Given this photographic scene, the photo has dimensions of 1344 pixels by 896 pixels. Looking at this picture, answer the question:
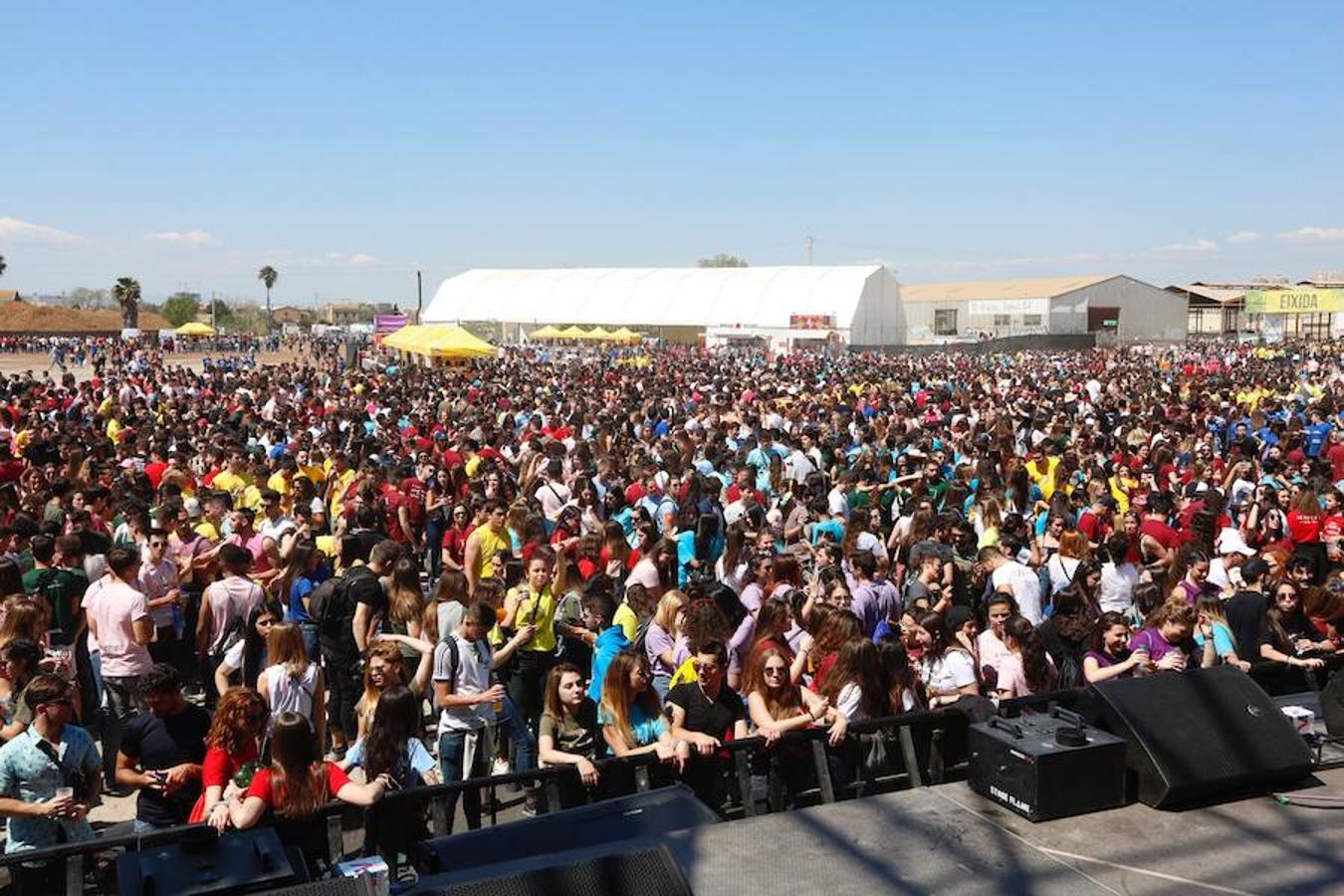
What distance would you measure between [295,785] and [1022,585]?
16.3 feet

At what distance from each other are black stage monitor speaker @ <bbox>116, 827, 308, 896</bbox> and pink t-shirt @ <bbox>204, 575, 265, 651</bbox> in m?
3.53

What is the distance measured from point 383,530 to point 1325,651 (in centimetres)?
683

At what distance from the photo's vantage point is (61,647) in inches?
272

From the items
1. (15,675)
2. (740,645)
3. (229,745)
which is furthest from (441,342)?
(229,745)

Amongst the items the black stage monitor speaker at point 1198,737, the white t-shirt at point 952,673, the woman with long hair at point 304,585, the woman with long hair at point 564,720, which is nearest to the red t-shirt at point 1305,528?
the white t-shirt at point 952,673

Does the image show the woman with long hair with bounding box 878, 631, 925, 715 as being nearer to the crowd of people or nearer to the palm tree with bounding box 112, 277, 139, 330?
the crowd of people

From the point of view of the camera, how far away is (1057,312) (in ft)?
238

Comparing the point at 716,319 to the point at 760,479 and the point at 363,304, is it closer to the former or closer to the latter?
the point at 760,479

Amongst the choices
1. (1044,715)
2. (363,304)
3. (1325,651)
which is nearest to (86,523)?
(1044,715)

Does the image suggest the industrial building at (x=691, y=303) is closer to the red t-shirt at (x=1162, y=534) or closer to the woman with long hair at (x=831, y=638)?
the red t-shirt at (x=1162, y=534)

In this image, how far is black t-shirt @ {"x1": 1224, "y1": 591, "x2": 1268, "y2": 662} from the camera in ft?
21.3

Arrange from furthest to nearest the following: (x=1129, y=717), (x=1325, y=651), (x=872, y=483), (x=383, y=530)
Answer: (x=872, y=483) → (x=383, y=530) → (x=1325, y=651) → (x=1129, y=717)

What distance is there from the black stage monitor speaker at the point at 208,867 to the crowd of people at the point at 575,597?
1.83 ft

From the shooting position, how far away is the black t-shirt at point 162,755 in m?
4.64
